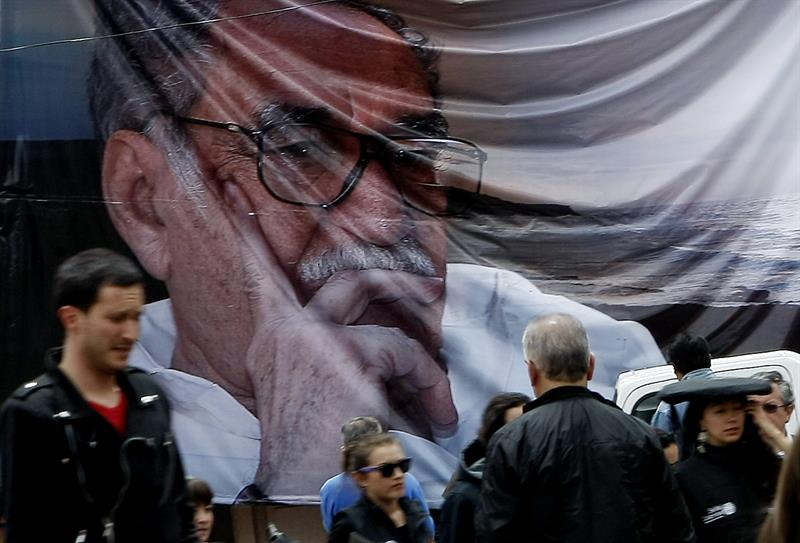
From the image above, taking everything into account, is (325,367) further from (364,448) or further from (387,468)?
(387,468)

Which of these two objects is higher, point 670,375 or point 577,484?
point 577,484

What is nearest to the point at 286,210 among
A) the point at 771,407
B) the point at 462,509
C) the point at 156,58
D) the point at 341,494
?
the point at 156,58

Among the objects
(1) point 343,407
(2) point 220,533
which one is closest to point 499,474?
(1) point 343,407

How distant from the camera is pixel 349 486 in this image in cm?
545

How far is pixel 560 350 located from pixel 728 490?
72 centimetres

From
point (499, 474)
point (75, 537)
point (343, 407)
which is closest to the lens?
point (75, 537)

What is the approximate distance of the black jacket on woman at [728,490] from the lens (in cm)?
433

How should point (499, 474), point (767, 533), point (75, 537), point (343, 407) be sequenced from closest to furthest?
point (767, 533) → point (75, 537) → point (499, 474) → point (343, 407)

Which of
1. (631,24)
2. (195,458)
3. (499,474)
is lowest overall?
(195,458)

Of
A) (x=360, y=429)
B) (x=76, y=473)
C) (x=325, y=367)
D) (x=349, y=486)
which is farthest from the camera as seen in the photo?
(x=325, y=367)

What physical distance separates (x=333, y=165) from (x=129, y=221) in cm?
119

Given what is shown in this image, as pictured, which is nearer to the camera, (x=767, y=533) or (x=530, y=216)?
(x=767, y=533)

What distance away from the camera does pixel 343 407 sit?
7.55 meters

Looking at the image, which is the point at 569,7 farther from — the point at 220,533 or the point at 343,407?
the point at 220,533
